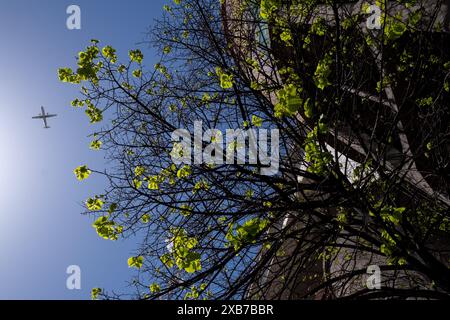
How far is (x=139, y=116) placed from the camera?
6.31m

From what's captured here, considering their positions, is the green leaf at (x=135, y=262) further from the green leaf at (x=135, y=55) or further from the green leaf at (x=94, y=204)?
the green leaf at (x=135, y=55)

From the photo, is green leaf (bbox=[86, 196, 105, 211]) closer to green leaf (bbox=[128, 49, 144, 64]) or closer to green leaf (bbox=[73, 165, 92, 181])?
green leaf (bbox=[73, 165, 92, 181])

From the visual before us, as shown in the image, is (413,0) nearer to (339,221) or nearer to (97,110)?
(339,221)

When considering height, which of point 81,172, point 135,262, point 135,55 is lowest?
point 135,262

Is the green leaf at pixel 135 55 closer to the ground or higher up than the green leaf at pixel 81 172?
higher up

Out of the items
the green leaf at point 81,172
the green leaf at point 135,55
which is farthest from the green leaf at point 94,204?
the green leaf at point 135,55

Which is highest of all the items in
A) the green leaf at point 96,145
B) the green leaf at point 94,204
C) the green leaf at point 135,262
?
the green leaf at point 96,145

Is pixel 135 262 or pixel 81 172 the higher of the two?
pixel 81 172

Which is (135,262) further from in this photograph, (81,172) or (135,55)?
(135,55)

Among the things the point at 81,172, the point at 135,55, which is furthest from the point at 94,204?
the point at 135,55

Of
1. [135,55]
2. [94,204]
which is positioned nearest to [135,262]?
[94,204]

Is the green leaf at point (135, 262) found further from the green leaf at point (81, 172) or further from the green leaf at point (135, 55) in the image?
the green leaf at point (135, 55)

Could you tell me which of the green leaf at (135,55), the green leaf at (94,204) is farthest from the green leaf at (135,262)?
the green leaf at (135,55)
